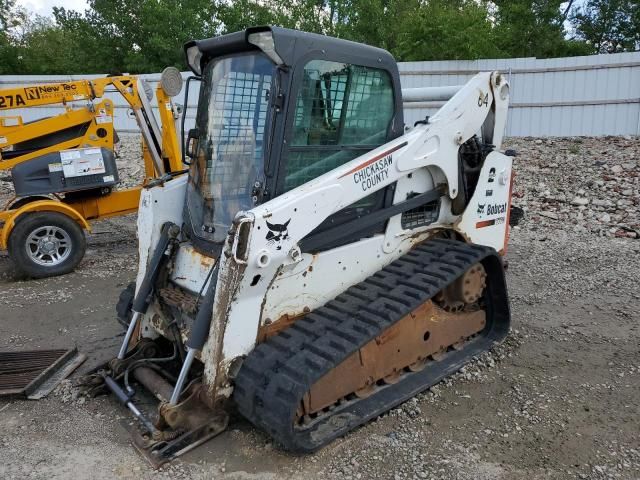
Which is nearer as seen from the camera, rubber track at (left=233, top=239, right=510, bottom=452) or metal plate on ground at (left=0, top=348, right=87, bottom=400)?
rubber track at (left=233, top=239, right=510, bottom=452)

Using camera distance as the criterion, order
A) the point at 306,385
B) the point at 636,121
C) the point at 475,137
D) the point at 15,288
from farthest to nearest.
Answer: the point at 636,121 → the point at 15,288 → the point at 475,137 → the point at 306,385

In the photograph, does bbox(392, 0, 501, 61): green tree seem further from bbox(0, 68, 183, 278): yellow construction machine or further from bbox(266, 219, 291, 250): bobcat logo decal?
bbox(266, 219, 291, 250): bobcat logo decal

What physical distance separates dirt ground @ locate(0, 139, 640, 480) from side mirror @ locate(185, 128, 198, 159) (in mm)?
1736

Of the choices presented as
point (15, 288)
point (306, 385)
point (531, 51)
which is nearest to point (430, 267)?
point (306, 385)

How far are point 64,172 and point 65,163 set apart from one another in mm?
112

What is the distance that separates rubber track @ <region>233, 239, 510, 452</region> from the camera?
2.92 meters

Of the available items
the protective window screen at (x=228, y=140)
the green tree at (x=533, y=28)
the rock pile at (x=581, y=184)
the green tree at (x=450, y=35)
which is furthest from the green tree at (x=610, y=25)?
the protective window screen at (x=228, y=140)

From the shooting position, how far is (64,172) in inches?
277

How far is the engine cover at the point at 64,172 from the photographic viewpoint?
691cm

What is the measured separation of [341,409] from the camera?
3379 mm

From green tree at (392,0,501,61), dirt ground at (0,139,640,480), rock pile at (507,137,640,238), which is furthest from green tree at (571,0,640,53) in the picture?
dirt ground at (0,139,640,480)

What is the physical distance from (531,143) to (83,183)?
8.69m

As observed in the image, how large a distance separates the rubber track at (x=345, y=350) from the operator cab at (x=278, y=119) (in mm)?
404

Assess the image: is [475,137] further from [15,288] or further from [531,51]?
[531,51]
